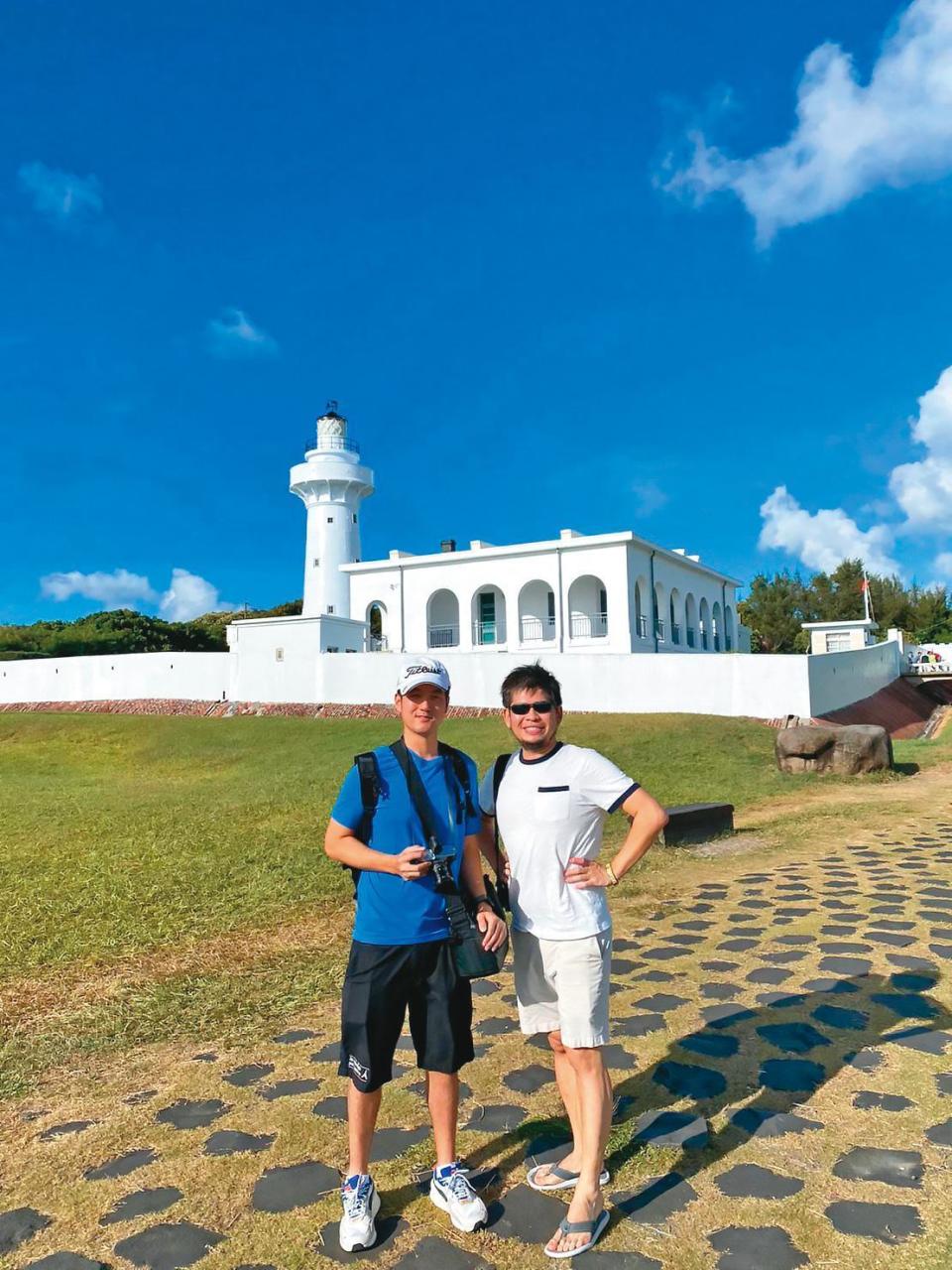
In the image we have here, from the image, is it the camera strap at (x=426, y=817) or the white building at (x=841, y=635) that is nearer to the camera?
the camera strap at (x=426, y=817)

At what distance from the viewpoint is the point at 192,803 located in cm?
1214

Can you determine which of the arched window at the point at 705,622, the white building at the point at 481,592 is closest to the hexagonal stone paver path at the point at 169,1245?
the white building at the point at 481,592

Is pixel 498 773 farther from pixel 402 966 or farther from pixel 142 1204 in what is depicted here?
pixel 142 1204

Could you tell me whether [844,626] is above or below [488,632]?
above

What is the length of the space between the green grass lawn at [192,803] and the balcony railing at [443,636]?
10216mm

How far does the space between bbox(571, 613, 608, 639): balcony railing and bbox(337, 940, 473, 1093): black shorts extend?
28.6 meters

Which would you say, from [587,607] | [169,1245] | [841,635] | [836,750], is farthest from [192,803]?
[841,635]

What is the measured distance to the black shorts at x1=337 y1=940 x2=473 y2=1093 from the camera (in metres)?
2.63

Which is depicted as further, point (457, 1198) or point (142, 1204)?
point (142, 1204)

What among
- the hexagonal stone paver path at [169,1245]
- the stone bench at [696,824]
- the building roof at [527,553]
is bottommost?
the hexagonal stone paver path at [169,1245]

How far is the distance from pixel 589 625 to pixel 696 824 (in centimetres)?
2202

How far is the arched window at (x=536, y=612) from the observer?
3178 centimetres

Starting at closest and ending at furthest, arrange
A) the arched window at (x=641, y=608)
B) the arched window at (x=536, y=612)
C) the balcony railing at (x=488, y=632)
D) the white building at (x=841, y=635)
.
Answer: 1. the arched window at (x=641, y=608)
2. the arched window at (x=536, y=612)
3. the balcony railing at (x=488, y=632)
4. the white building at (x=841, y=635)

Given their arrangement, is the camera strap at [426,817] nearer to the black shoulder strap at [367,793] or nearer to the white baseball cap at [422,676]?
the black shoulder strap at [367,793]
